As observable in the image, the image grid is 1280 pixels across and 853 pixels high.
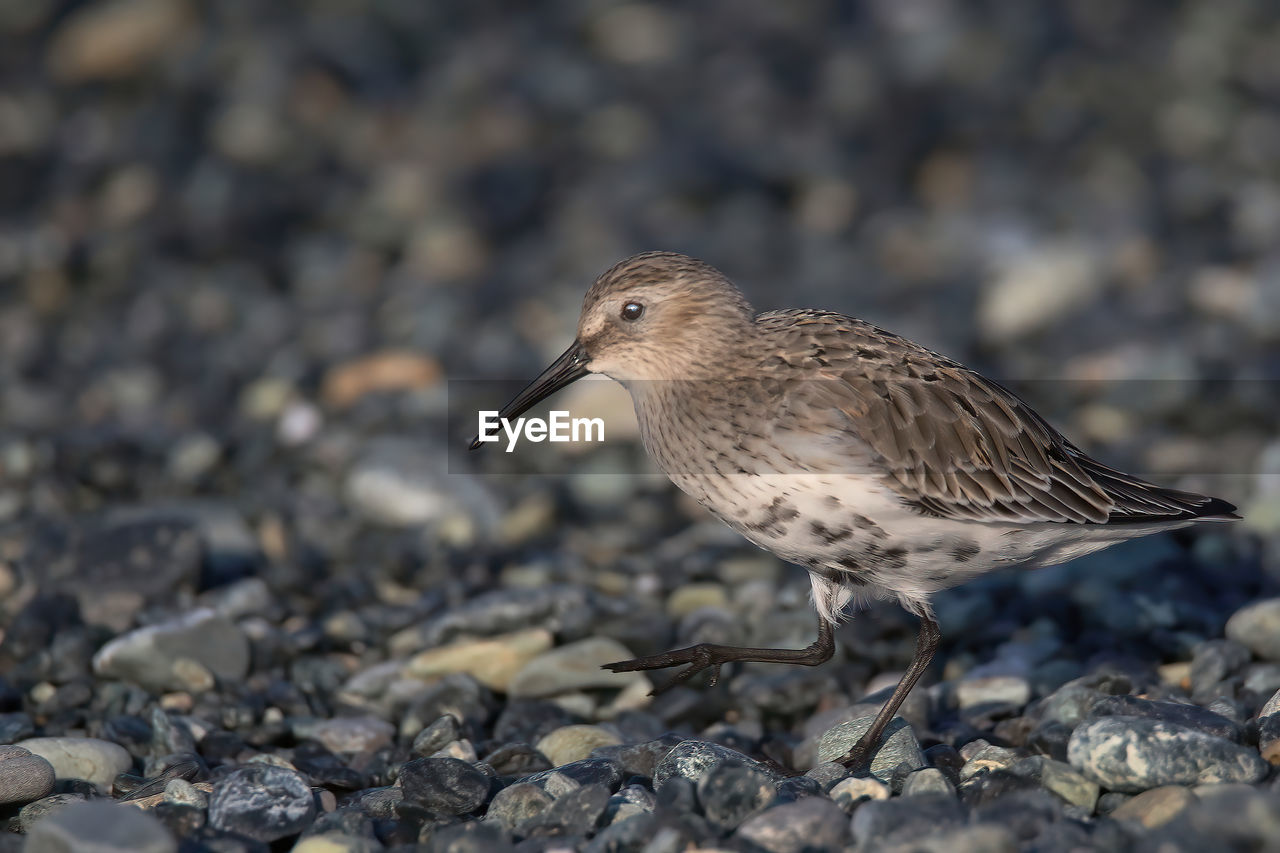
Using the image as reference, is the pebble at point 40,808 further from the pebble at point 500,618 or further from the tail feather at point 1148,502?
the tail feather at point 1148,502

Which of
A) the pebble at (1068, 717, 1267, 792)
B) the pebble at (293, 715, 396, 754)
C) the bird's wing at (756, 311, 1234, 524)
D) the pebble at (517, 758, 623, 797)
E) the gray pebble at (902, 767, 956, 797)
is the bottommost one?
the pebble at (293, 715, 396, 754)

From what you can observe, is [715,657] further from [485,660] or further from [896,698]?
[485,660]

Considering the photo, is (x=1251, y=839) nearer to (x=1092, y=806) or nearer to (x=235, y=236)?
(x=1092, y=806)

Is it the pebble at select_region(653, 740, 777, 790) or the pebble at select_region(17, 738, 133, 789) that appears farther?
the pebble at select_region(17, 738, 133, 789)

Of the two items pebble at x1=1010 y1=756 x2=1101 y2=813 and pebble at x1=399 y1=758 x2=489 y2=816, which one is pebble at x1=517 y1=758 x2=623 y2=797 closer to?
pebble at x1=399 y1=758 x2=489 y2=816

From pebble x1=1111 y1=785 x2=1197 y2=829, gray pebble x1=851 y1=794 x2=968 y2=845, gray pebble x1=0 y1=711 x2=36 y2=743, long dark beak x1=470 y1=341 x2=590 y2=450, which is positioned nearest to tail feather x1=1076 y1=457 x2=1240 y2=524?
pebble x1=1111 y1=785 x2=1197 y2=829

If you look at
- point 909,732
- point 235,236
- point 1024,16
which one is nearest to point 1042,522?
point 909,732

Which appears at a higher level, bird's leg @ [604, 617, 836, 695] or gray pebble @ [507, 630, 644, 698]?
bird's leg @ [604, 617, 836, 695]
